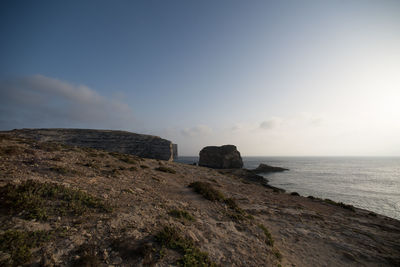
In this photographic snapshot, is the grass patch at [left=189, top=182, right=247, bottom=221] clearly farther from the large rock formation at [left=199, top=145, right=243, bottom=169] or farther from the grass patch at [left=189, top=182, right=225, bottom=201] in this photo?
the large rock formation at [left=199, top=145, right=243, bottom=169]

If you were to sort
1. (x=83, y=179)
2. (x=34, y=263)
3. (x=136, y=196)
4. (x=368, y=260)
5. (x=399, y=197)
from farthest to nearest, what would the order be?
(x=399, y=197)
(x=83, y=179)
(x=136, y=196)
(x=368, y=260)
(x=34, y=263)

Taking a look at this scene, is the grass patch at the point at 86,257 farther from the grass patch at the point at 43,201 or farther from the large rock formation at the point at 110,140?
the large rock formation at the point at 110,140

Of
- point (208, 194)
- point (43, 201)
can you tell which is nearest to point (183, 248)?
point (43, 201)

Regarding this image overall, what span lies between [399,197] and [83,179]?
4797cm

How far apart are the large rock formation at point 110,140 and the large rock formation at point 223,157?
2370cm

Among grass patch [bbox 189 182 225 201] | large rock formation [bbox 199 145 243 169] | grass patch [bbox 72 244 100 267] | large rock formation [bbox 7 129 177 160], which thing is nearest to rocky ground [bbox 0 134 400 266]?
grass patch [bbox 72 244 100 267]

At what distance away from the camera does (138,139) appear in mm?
68312

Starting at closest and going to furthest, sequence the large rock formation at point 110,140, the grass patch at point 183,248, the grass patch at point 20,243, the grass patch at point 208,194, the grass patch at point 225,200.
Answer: the grass patch at point 20,243, the grass patch at point 183,248, the grass patch at point 225,200, the grass patch at point 208,194, the large rock formation at point 110,140

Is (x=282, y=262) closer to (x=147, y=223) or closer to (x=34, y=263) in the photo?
(x=147, y=223)

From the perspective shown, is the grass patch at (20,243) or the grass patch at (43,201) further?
the grass patch at (43,201)

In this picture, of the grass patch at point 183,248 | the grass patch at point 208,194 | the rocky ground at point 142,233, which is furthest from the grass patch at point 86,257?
the grass patch at point 208,194

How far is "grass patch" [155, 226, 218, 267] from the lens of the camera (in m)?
4.46

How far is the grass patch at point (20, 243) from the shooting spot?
131 inches

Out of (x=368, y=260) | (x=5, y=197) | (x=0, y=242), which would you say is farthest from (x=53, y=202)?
(x=368, y=260)
